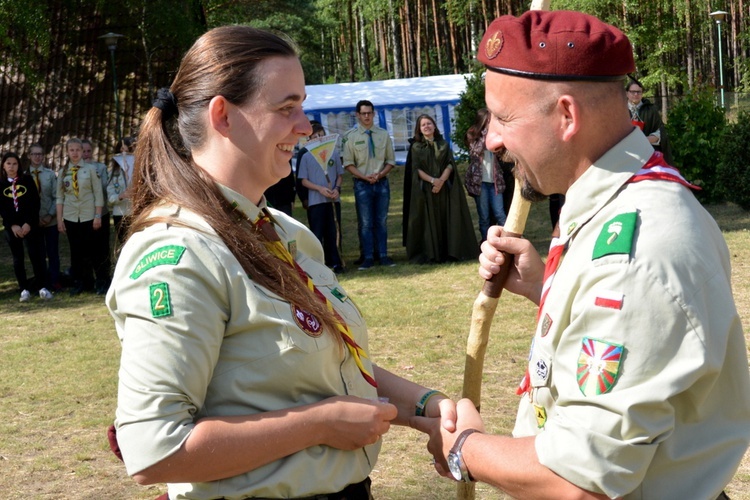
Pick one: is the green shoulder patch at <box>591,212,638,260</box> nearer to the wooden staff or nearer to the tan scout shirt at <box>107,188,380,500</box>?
the tan scout shirt at <box>107,188,380,500</box>

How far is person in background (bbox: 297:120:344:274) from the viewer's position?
11.8 m

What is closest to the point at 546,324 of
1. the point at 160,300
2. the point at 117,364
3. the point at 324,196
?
the point at 160,300

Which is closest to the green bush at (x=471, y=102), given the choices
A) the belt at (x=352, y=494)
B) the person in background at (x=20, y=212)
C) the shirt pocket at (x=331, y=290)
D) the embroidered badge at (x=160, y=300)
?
the person in background at (x=20, y=212)

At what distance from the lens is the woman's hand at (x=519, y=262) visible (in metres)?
2.65

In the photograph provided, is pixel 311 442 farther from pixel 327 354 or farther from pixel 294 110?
pixel 294 110

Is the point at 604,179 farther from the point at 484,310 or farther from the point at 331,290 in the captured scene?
the point at 484,310

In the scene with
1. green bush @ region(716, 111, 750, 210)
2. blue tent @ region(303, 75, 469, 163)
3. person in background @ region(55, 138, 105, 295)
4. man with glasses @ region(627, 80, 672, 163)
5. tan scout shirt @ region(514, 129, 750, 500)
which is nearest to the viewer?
tan scout shirt @ region(514, 129, 750, 500)

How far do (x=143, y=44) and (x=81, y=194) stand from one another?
10626mm

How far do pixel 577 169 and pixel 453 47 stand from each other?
42555 mm

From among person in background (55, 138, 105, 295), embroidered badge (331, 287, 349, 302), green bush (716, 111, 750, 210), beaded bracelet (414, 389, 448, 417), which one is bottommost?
green bush (716, 111, 750, 210)

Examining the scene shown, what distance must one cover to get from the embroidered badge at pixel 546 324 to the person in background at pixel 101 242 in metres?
10.2

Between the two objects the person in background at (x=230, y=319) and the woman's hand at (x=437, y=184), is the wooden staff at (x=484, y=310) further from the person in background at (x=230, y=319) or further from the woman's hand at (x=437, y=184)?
the woman's hand at (x=437, y=184)

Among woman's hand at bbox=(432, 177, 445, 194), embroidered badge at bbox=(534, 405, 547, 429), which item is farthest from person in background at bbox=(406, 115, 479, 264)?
embroidered badge at bbox=(534, 405, 547, 429)

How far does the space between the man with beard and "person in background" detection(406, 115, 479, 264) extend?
32.6ft
